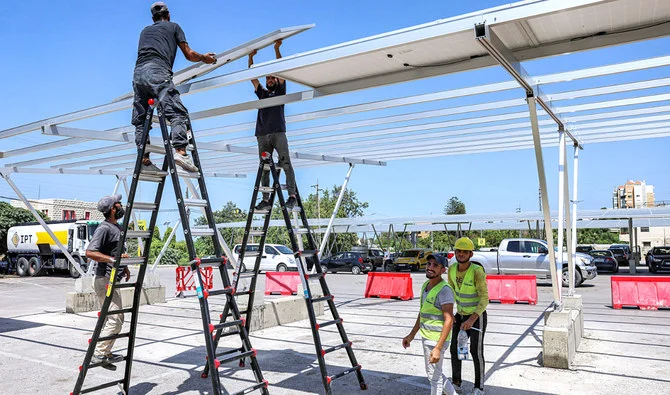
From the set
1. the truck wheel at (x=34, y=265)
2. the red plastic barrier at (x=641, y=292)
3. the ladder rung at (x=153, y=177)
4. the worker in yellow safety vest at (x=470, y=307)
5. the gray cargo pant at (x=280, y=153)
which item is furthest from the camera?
the truck wheel at (x=34, y=265)

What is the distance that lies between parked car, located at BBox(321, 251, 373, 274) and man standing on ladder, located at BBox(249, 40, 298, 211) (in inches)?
915

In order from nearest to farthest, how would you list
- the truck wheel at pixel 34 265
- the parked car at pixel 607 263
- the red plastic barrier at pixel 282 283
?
the red plastic barrier at pixel 282 283, the parked car at pixel 607 263, the truck wheel at pixel 34 265

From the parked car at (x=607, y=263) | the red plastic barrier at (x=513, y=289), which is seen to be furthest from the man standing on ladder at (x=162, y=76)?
the parked car at (x=607, y=263)

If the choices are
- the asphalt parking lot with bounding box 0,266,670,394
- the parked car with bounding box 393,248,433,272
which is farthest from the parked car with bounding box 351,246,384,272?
the asphalt parking lot with bounding box 0,266,670,394

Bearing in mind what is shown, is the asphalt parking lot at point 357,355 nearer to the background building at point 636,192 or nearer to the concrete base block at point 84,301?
the concrete base block at point 84,301

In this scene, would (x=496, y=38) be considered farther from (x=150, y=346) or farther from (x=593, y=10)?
(x=150, y=346)

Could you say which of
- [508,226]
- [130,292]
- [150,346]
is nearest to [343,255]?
[508,226]

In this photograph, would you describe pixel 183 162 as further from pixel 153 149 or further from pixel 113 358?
pixel 113 358

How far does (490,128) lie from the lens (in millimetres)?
10039

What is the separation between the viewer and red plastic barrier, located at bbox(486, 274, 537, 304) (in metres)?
14.0

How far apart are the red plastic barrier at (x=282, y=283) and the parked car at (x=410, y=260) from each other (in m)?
13.9

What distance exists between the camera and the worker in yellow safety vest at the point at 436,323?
14.6 feet

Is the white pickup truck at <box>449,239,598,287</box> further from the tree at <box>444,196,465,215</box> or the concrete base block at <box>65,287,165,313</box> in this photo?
the tree at <box>444,196,465,215</box>

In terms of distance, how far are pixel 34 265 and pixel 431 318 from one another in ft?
99.7
